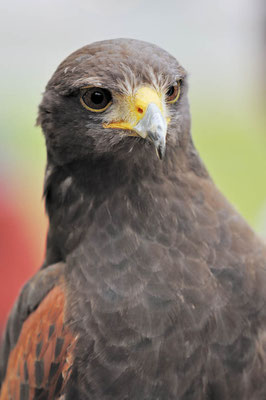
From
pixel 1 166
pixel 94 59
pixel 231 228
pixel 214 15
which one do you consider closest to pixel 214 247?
pixel 231 228

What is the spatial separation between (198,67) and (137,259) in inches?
471

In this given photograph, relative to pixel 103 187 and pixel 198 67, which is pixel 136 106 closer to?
pixel 103 187

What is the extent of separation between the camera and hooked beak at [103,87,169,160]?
2.11 m

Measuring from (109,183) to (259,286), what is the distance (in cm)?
64

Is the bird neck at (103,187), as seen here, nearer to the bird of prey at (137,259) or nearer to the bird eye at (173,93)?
the bird of prey at (137,259)

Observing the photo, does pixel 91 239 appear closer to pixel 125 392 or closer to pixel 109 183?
pixel 109 183

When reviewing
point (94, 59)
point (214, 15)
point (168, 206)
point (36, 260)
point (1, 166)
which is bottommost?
point (36, 260)

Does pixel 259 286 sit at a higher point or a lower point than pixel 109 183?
lower

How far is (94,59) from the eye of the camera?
7.48 ft

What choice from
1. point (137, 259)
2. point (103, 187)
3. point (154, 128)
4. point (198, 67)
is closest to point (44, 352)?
point (137, 259)

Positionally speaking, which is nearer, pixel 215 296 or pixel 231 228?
pixel 215 296

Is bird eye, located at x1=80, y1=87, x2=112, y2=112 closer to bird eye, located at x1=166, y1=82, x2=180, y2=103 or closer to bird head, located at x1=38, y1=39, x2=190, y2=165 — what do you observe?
bird head, located at x1=38, y1=39, x2=190, y2=165

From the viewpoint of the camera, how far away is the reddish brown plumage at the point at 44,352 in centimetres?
234

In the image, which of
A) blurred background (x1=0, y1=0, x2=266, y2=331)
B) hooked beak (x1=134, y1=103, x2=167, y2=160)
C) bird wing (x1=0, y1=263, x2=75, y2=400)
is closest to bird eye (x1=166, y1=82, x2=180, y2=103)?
hooked beak (x1=134, y1=103, x2=167, y2=160)
